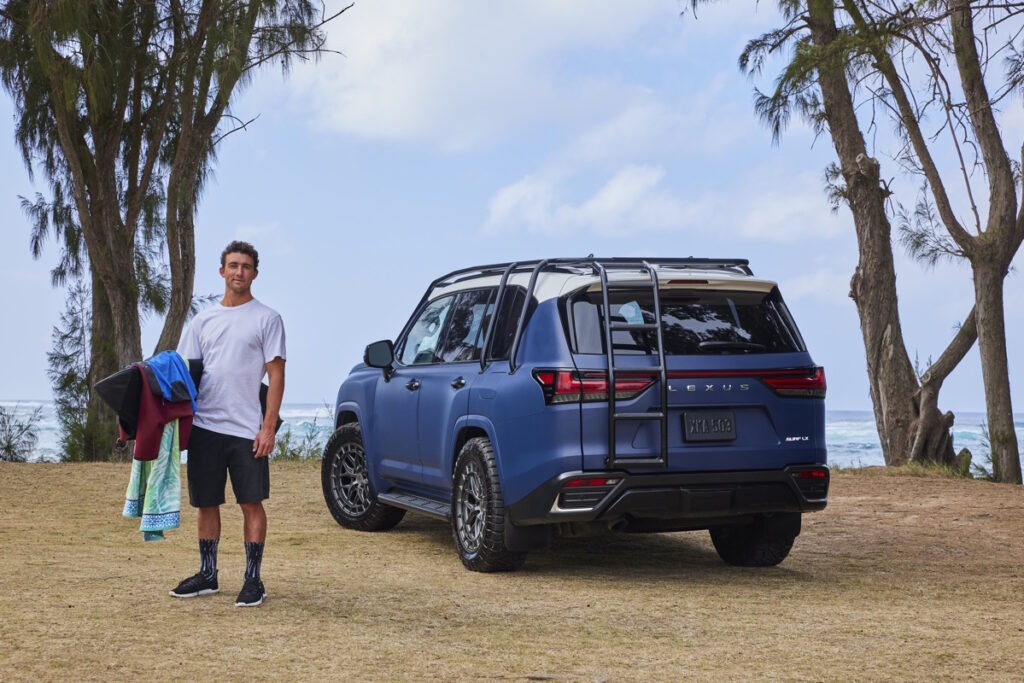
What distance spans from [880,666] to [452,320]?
4479 mm

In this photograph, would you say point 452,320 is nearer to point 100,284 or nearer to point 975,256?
point 975,256

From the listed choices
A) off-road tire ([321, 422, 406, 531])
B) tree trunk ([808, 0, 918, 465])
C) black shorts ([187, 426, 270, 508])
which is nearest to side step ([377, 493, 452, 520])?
off-road tire ([321, 422, 406, 531])

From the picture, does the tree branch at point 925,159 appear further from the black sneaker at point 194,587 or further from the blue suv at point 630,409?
the black sneaker at point 194,587

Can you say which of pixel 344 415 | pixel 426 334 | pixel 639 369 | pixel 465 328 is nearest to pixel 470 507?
pixel 465 328

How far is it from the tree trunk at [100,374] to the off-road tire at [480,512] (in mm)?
13230

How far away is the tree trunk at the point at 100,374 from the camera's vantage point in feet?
66.7

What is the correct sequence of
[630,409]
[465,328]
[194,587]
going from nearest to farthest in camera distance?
[194,587] < [630,409] < [465,328]

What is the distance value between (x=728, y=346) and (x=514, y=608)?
6.96 feet

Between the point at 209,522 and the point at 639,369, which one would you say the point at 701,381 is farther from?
the point at 209,522

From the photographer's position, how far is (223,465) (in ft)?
22.0

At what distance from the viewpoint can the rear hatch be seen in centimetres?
735

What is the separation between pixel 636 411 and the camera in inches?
289

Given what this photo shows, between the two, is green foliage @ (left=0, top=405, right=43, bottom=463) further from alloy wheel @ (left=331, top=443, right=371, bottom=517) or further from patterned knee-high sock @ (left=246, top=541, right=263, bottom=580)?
patterned knee-high sock @ (left=246, top=541, right=263, bottom=580)

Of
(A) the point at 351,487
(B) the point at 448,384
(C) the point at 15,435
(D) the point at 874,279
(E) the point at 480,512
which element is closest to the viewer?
(E) the point at 480,512
